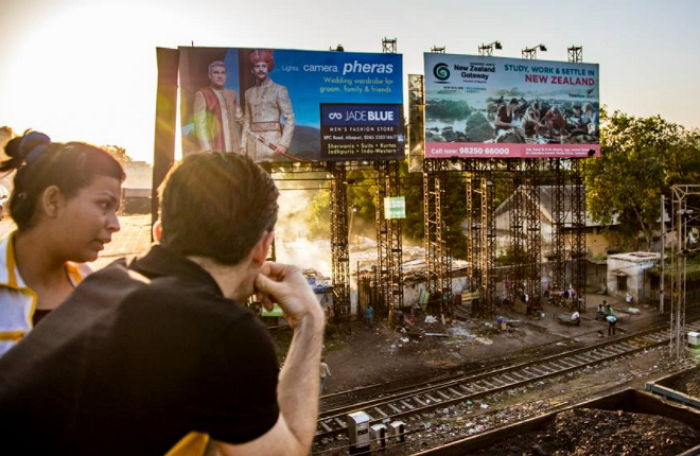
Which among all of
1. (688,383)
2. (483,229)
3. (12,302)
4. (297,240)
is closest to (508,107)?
(483,229)

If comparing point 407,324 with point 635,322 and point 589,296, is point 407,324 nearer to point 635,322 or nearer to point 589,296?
point 635,322

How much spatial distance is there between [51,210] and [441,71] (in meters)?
21.8

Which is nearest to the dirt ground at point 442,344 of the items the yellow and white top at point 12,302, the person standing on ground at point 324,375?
the person standing on ground at point 324,375

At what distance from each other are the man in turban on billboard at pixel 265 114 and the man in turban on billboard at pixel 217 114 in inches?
18.0

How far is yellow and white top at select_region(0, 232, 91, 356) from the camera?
191cm

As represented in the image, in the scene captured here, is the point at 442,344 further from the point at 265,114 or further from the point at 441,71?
the point at 441,71

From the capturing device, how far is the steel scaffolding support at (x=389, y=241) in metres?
22.2

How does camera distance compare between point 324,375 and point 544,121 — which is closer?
point 324,375

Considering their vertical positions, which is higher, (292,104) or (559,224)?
(292,104)

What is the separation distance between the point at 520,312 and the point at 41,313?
25.1 m

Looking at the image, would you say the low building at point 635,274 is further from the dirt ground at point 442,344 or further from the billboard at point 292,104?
the billboard at point 292,104

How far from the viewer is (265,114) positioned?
1950 cm

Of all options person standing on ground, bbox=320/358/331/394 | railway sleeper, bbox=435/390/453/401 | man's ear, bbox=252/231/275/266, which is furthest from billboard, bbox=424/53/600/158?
man's ear, bbox=252/231/275/266

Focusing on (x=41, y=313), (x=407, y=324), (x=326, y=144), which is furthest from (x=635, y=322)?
(x=41, y=313)
